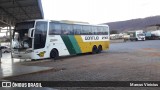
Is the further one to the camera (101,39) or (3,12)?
(3,12)

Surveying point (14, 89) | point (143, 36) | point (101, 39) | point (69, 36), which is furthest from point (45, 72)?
point (143, 36)

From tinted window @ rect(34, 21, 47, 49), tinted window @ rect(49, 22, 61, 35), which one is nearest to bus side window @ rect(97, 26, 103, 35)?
tinted window @ rect(49, 22, 61, 35)

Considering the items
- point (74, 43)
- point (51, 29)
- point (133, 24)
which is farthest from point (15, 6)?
point (133, 24)

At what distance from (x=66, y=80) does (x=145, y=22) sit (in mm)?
130789

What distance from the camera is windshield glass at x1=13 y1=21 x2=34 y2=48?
20.8 meters

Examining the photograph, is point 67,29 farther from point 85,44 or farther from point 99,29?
point 99,29

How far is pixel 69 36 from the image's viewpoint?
79.5ft

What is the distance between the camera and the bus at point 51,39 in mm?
20781

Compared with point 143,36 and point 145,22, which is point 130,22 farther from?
point 143,36

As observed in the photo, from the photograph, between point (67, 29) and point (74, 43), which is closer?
point (67, 29)

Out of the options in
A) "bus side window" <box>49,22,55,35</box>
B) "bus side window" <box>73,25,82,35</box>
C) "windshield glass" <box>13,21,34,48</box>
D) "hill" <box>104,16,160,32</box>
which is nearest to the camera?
"windshield glass" <box>13,21,34,48</box>

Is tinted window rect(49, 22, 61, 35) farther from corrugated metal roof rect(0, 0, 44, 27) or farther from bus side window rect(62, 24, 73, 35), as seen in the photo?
corrugated metal roof rect(0, 0, 44, 27)

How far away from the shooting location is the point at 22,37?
21.0 meters

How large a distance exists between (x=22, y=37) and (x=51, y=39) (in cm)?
234
